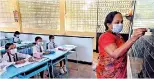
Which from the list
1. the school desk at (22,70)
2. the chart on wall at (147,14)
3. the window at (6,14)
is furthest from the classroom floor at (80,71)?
the window at (6,14)

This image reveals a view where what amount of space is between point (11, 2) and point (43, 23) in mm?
1457

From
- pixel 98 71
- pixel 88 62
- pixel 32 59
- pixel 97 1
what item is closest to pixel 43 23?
pixel 97 1

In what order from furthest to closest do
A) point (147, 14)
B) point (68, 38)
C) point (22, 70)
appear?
point (68, 38), point (22, 70), point (147, 14)

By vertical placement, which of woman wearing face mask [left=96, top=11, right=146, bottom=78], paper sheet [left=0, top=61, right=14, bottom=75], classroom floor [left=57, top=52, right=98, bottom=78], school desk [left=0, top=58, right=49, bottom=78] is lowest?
classroom floor [left=57, top=52, right=98, bottom=78]

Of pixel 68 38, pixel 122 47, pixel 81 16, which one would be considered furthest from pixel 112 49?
pixel 81 16

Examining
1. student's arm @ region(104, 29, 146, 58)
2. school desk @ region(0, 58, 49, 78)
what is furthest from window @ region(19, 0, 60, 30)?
student's arm @ region(104, 29, 146, 58)

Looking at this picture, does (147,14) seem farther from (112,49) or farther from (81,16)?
(81,16)

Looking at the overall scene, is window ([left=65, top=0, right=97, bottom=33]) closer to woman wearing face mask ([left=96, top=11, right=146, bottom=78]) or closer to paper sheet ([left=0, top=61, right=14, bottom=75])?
paper sheet ([left=0, top=61, right=14, bottom=75])

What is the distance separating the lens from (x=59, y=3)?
5.38 metres

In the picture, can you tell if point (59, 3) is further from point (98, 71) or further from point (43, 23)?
point (98, 71)

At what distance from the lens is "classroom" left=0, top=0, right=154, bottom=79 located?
4.10ft

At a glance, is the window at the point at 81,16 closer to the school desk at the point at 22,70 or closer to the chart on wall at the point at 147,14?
the school desk at the point at 22,70

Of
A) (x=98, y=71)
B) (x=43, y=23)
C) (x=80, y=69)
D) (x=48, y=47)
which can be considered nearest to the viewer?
(x=98, y=71)

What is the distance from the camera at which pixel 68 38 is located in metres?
4.45
